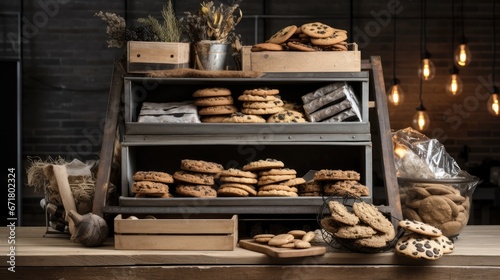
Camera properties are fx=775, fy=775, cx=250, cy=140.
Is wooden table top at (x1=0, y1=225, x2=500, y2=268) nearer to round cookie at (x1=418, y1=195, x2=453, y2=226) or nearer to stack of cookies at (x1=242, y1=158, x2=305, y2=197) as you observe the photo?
round cookie at (x1=418, y1=195, x2=453, y2=226)

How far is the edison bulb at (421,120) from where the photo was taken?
7.10 metres

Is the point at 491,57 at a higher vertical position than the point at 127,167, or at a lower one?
higher

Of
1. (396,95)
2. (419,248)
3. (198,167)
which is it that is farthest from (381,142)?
(396,95)

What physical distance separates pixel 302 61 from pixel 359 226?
0.82m

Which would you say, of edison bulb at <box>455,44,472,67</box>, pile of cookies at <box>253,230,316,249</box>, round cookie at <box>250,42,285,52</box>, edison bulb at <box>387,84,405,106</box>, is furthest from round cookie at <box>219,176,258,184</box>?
edison bulb at <box>455,44,472,67</box>

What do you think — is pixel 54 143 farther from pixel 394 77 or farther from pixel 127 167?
pixel 127 167

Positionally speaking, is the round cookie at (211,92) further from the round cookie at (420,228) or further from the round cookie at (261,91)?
the round cookie at (420,228)

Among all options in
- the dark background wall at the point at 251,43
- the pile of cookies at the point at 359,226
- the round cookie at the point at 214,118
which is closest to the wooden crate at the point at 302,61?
the round cookie at the point at 214,118

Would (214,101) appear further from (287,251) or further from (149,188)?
(287,251)

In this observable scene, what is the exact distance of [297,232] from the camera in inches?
130

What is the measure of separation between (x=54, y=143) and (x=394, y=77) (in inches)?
134

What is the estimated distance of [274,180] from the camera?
11.2 ft

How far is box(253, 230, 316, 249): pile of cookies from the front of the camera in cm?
317

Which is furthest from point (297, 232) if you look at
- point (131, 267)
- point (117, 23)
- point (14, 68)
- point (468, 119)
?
point (468, 119)
